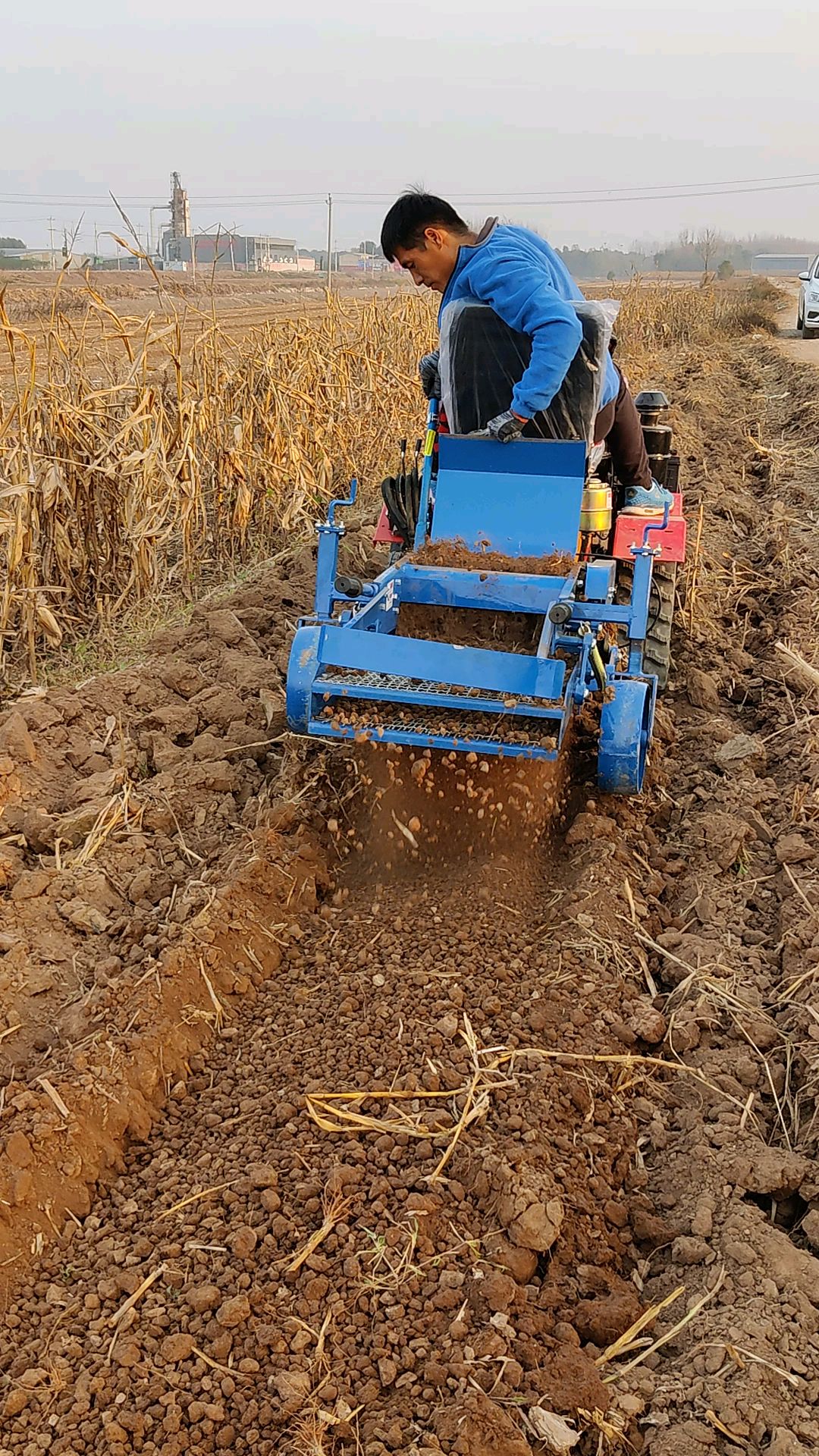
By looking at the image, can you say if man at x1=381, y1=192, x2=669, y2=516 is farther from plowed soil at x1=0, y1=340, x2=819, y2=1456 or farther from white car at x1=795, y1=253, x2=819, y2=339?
white car at x1=795, y1=253, x2=819, y2=339

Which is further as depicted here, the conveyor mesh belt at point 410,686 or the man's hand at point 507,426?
the man's hand at point 507,426

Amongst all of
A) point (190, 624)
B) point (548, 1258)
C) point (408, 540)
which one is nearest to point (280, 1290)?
point (548, 1258)

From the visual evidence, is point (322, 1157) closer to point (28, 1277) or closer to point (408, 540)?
point (28, 1277)

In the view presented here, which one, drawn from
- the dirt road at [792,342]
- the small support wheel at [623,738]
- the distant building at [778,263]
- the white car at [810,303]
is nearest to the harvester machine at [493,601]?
the small support wheel at [623,738]

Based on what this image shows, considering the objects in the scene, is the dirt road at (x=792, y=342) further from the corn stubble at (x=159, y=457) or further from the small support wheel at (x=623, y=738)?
the small support wheel at (x=623, y=738)

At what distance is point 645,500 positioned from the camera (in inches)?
210

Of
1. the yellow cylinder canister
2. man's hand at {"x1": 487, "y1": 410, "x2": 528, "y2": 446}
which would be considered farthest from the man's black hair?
the yellow cylinder canister

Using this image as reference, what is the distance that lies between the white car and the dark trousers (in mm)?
20853

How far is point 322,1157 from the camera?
2.90m

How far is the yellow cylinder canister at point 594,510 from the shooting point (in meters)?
4.89

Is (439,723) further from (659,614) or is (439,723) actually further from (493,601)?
(659,614)

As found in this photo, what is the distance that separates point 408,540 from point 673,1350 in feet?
12.5

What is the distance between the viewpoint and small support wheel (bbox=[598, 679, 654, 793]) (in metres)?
4.12

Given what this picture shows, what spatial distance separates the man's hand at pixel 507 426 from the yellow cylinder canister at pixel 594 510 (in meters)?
0.48
